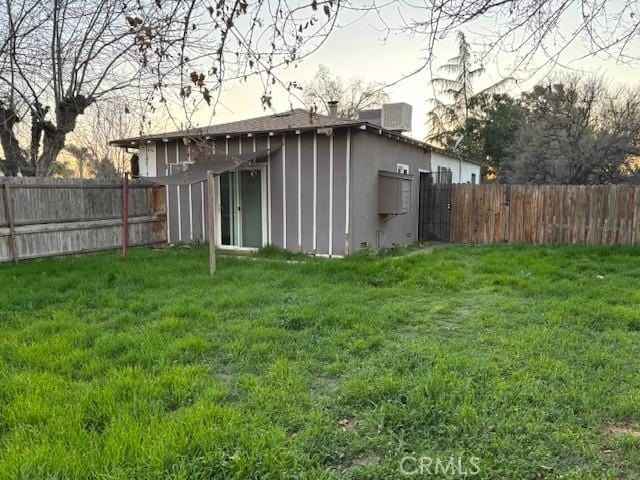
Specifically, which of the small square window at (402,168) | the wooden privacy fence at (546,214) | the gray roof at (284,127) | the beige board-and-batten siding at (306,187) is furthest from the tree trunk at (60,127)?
the wooden privacy fence at (546,214)

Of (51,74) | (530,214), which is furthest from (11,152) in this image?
(530,214)

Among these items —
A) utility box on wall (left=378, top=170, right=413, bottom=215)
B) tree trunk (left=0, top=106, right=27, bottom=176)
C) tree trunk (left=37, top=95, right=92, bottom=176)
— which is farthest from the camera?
utility box on wall (left=378, top=170, right=413, bottom=215)

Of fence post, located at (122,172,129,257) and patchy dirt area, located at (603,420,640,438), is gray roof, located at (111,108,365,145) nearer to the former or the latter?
fence post, located at (122,172,129,257)

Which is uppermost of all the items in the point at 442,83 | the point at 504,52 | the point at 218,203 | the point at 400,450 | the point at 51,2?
the point at 442,83

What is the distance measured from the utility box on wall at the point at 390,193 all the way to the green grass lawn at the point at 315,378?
3.52 m

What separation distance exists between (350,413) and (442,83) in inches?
909

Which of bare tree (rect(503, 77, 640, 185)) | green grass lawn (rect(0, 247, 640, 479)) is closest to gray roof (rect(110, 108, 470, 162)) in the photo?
green grass lawn (rect(0, 247, 640, 479))

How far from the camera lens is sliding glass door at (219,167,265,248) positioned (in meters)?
9.95

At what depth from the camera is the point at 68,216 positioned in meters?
8.78

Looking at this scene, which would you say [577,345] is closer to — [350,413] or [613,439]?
[613,439]

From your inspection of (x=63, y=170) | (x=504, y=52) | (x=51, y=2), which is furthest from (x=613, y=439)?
(x=63, y=170)

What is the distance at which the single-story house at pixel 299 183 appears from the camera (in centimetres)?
883

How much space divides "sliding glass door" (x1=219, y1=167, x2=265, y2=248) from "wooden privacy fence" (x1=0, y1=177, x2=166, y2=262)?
1.83m

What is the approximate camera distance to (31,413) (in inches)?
104
